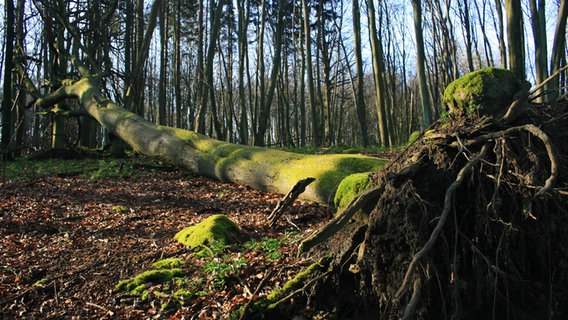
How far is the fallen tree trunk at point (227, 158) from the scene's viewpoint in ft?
17.9

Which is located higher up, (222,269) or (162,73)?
(162,73)

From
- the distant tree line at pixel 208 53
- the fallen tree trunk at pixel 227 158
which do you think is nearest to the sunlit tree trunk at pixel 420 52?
the distant tree line at pixel 208 53

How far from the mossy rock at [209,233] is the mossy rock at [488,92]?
2.87 meters

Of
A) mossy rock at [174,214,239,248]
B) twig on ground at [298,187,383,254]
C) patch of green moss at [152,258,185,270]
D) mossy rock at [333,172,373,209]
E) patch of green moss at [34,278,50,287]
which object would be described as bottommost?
patch of green moss at [34,278,50,287]

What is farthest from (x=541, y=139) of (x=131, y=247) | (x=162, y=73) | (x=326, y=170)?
(x=162, y=73)

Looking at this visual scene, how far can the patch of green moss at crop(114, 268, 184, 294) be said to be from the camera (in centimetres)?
368

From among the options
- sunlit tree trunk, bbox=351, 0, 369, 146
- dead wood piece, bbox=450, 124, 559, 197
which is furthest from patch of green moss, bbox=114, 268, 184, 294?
sunlit tree trunk, bbox=351, 0, 369, 146

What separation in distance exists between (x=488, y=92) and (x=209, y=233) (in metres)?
3.29

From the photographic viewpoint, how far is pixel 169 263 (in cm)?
409

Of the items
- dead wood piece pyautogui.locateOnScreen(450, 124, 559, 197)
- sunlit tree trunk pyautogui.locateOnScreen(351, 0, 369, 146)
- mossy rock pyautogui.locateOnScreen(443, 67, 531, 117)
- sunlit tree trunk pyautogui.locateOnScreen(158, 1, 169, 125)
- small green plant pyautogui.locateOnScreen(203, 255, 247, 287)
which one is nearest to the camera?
dead wood piece pyautogui.locateOnScreen(450, 124, 559, 197)

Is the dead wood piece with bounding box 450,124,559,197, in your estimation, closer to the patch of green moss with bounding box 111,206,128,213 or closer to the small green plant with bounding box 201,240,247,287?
the small green plant with bounding box 201,240,247,287

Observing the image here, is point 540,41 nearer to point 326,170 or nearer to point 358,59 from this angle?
point 358,59

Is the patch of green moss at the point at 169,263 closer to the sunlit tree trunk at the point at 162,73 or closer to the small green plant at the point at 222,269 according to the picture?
the small green plant at the point at 222,269

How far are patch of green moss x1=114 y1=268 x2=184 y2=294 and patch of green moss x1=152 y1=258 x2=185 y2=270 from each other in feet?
0.57
